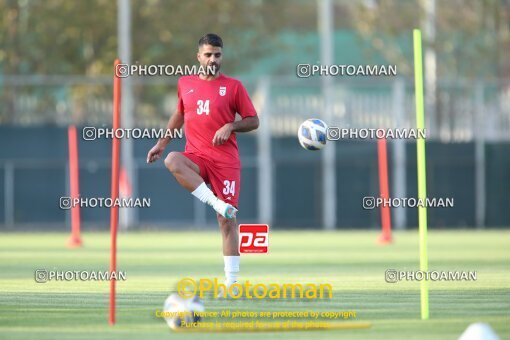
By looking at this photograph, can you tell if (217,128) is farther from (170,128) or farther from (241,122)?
(170,128)

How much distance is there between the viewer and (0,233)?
3231 cm

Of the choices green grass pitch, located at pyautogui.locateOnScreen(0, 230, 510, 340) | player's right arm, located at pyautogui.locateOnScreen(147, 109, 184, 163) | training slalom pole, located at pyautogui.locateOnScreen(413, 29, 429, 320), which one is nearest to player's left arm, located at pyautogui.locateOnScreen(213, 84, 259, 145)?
player's right arm, located at pyautogui.locateOnScreen(147, 109, 184, 163)

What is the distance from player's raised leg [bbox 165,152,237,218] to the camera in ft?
38.8

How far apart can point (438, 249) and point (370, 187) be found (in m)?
10.8

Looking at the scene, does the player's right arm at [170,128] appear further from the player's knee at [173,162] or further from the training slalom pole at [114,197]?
the training slalom pole at [114,197]

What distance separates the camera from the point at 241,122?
485 inches

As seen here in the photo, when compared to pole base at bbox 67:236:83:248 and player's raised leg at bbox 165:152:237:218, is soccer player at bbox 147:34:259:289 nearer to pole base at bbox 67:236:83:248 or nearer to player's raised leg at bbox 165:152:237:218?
player's raised leg at bbox 165:152:237:218

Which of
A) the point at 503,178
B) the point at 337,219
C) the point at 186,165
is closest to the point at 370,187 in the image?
the point at 337,219

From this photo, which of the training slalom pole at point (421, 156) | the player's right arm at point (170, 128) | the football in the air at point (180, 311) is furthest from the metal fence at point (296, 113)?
the football in the air at point (180, 311)

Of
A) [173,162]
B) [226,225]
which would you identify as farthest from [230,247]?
[173,162]

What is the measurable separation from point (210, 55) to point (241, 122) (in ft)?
2.27

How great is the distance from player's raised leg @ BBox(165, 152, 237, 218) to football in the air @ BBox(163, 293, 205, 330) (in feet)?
5.66

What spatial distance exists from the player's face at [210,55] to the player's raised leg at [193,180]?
35.4 inches

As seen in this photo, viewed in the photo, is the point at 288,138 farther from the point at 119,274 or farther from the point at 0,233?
the point at 119,274
